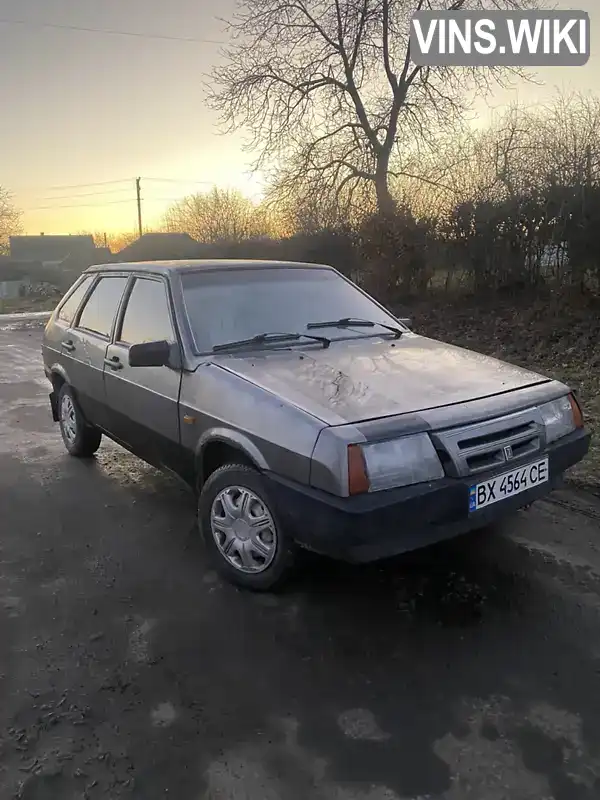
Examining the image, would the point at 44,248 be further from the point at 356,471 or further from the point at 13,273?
the point at 356,471

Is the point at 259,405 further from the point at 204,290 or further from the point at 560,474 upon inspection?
the point at 560,474

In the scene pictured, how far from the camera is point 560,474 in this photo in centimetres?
325

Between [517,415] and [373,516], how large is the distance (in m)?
0.96

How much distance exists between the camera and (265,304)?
395 centimetres

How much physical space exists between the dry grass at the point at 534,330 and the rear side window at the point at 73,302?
15.4 feet

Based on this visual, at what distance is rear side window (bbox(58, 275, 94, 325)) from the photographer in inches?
204

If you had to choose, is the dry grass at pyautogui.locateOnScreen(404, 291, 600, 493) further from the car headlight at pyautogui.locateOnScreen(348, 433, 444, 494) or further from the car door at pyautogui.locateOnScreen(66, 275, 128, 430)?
the car door at pyautogui.locateOnScreen(66, 275, 128, 430)

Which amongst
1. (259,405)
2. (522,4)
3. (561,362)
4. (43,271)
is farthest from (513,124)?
(43,271)

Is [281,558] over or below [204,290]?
below

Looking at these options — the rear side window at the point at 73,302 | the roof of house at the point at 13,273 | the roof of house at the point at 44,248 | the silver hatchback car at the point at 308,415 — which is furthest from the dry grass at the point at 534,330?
the roof of house at the point at 44,248

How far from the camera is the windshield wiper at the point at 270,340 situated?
11.8ft

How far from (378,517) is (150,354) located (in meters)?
1.64

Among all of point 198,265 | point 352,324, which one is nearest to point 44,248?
point 198,265

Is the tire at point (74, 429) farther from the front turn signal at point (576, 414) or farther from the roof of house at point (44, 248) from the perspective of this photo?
the roof of house at point (44, 248)
